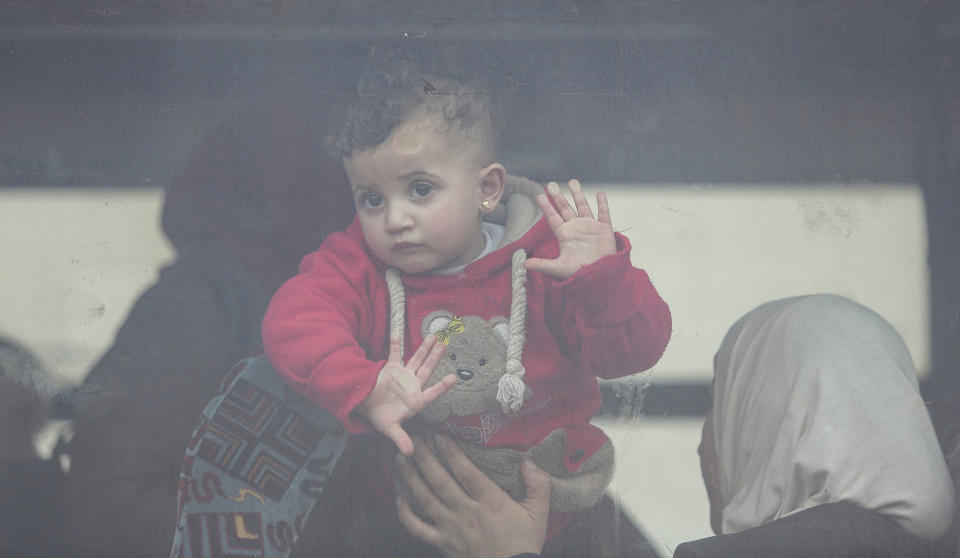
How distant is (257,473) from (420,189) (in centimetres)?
79

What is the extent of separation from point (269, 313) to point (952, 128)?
1852 mm

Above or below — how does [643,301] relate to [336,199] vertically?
below

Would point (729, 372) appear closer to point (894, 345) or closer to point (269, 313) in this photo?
point (894, 345)

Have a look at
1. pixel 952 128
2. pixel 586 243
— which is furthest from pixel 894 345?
pixel 586 243

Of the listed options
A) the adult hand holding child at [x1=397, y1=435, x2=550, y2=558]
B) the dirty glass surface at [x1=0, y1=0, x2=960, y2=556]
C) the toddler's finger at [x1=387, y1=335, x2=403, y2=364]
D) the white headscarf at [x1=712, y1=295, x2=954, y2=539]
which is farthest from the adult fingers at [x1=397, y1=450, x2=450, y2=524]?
the white headscarf at [x1=712, y1=295, x2=954, y2=539]

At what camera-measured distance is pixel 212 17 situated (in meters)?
2.59

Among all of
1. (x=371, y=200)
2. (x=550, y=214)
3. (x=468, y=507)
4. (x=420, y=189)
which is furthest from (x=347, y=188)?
(x=468, y=507)

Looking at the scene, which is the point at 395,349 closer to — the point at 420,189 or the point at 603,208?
the point at 420,189

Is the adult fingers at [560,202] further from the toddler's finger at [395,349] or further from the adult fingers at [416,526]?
the adult fingers at [416,526]

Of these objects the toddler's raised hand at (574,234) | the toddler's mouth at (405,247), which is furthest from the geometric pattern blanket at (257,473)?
the toddler's raised hand at (574,234)

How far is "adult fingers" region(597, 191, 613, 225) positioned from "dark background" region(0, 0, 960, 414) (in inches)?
2.6

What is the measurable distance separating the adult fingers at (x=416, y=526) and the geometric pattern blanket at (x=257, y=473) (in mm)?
204

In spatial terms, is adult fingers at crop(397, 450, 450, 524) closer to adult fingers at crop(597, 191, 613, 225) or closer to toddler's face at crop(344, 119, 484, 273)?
toddler's face at crop(344, 119, 484, 273)

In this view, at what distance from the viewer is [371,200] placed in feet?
7.93
